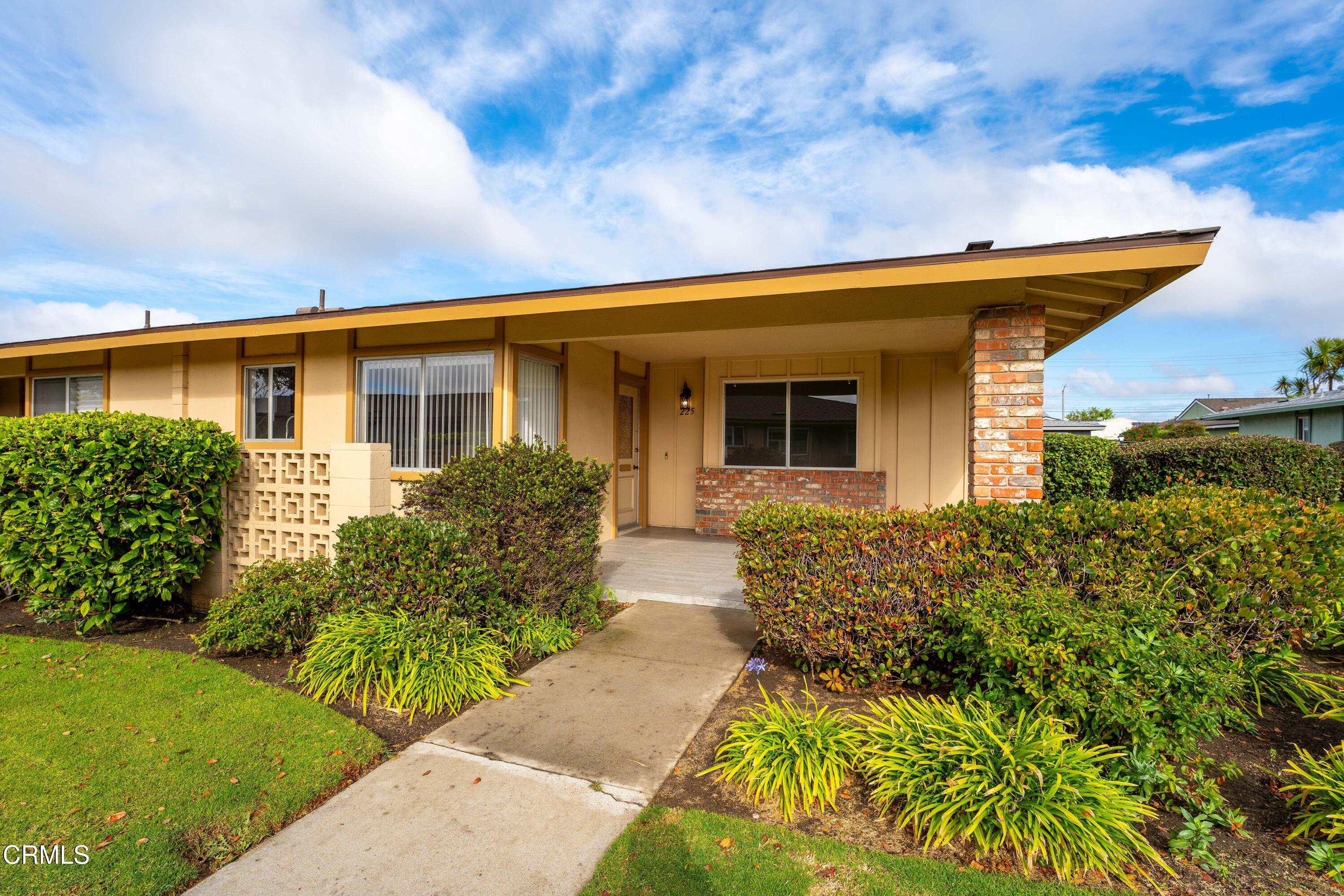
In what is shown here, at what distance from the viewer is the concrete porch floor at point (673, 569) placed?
586 cm

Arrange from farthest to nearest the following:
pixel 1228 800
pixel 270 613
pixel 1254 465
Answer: pixel 1254 465, pixel 270 613, pixel 1228 800

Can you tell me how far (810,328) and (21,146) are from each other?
13073 millimetres

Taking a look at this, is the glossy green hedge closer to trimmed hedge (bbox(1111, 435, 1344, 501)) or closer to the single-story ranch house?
the single-story ranch house

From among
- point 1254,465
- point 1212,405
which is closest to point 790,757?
point 1254,465

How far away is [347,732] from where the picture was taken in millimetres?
3236

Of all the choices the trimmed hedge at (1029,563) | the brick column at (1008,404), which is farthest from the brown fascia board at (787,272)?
the trimmed hedge at (1029,563)

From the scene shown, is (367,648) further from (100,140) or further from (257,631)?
(100,140)

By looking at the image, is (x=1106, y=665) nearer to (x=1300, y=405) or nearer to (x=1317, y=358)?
(x=1300, y=405)

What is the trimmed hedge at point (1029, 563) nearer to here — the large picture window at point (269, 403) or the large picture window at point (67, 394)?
the large picture window at point (269, 403)

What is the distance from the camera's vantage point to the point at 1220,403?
39.5 metres

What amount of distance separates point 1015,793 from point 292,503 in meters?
5.60

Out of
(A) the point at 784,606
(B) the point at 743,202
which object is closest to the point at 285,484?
(A) the point at 784,606

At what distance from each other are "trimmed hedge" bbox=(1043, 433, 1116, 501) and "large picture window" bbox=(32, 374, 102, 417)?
14993 mm

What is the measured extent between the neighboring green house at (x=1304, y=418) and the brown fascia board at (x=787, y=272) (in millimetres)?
18405
